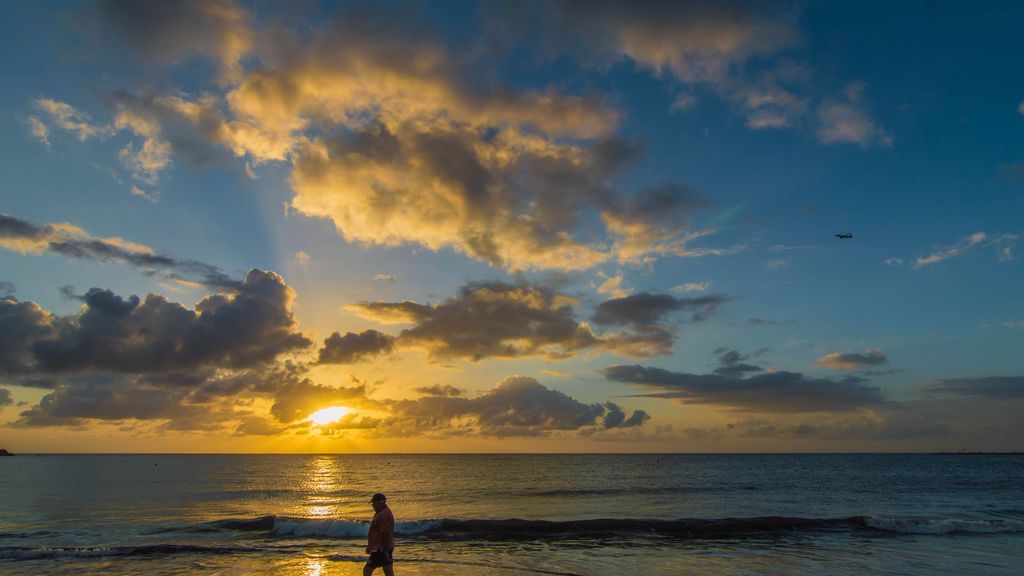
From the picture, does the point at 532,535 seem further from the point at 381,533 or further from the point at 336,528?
the point at 381,533

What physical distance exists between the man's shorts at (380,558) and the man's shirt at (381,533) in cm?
12

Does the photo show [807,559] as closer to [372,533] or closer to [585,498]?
[372,533]

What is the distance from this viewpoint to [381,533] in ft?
56.4

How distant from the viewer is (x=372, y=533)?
17297mm

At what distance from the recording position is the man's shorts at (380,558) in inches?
669

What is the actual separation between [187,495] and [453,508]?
119ft

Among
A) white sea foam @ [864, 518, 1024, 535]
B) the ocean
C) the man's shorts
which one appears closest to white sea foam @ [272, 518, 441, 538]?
the ocean

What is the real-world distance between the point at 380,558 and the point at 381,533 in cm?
75

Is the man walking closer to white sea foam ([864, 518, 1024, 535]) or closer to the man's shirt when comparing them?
the man's shirt

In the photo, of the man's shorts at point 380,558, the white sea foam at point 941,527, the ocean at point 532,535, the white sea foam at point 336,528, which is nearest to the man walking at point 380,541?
the man's shorts at point 380,558

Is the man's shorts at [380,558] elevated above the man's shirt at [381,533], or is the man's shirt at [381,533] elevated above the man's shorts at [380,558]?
the man's shirt at [381,533]

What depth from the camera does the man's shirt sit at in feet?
56.2

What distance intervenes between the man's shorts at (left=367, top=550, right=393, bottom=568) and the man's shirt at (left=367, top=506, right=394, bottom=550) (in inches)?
4.9

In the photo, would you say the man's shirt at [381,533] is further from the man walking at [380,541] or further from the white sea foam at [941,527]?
the white sea foam at [941,527]
